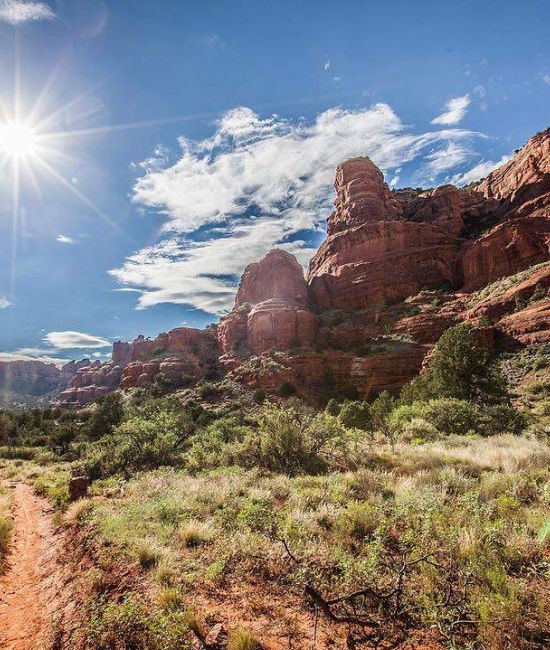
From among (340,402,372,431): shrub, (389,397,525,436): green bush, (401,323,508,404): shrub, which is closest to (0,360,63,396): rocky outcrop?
(340,402,372,431): shrub

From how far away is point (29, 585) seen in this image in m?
7.48

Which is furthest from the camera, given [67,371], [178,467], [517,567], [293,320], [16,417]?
[67,371]

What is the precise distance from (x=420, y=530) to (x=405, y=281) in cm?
6585

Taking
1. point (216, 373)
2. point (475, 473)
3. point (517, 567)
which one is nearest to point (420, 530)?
point (517, 567)

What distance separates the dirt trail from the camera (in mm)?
5549

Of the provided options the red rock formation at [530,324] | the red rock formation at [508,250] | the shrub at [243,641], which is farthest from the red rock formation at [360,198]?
the shrub at [243,641]

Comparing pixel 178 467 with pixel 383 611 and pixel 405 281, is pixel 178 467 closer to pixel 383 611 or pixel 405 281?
pixel 383 611

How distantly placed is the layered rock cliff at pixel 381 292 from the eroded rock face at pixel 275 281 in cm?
30

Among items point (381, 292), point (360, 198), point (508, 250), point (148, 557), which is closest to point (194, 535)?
point (148, 557)

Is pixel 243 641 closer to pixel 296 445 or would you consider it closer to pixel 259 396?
pixel 296 445

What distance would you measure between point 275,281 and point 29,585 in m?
74.9

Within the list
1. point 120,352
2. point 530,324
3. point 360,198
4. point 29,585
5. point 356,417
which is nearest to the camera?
point 29,585

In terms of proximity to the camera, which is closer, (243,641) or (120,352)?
(243,641)

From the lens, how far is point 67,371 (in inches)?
7623
